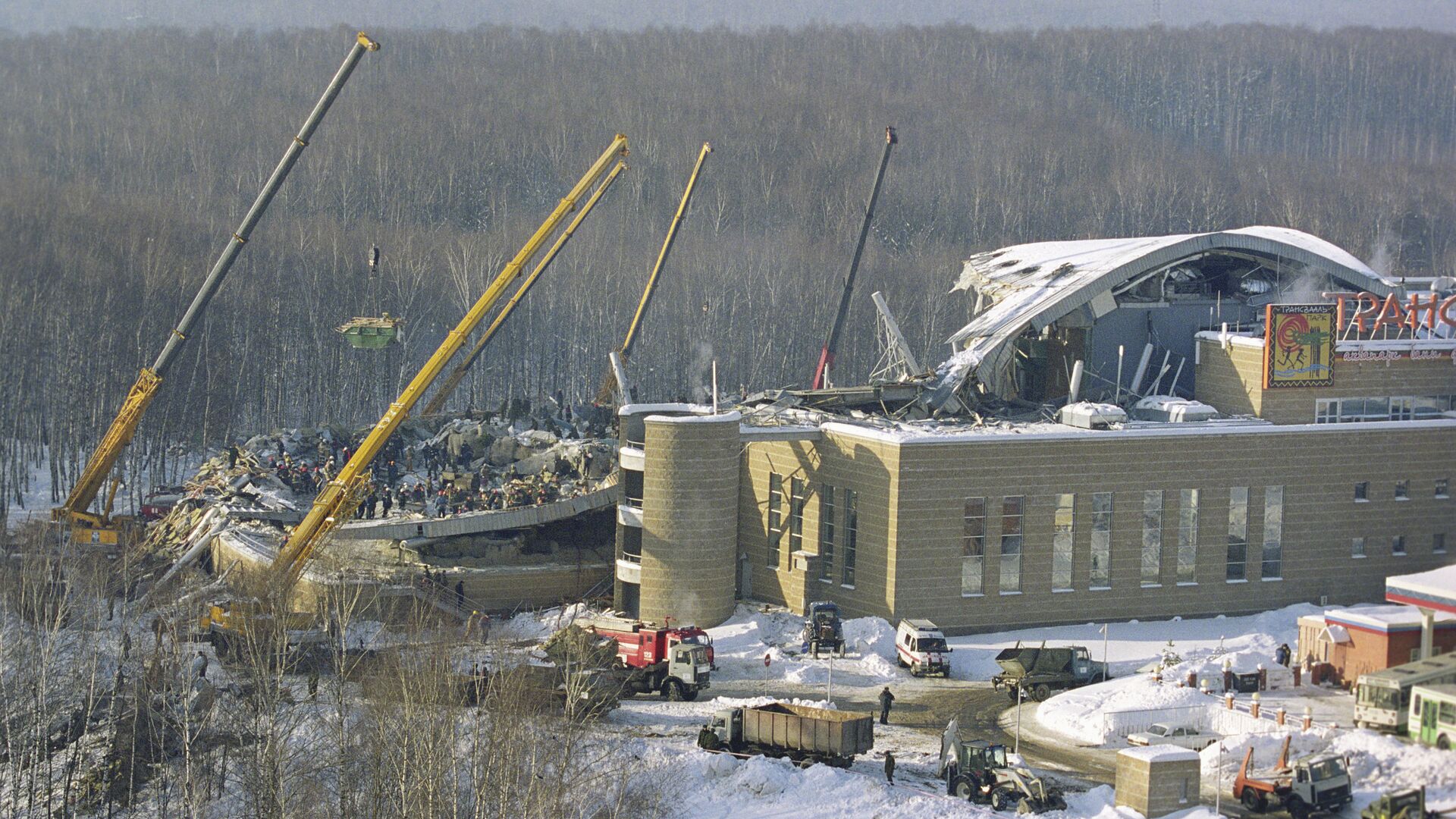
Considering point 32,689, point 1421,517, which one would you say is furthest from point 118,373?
point 1421,517

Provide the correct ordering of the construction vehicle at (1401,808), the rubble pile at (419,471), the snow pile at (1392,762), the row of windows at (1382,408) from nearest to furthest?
the construction vehicle at (1401,808) < the snow pile at (1392,762) < the row of windows at (1382,408) < the rubble pile at (419,471)

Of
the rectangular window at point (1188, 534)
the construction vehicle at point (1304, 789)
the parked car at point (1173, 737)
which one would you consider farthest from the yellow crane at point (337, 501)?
the construction vehicle at point (1304, 789)

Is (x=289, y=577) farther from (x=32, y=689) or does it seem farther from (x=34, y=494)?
(x=34, y=494)

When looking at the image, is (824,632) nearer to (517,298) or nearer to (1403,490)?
(1403,490)

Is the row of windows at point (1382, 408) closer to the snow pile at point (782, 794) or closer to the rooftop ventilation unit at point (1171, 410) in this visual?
the rooftop ventilation unit at point (1171, 410)

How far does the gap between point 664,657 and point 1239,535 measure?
61.0ft

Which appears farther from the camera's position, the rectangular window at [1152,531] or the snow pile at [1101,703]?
the rectangular window at [1152,531]

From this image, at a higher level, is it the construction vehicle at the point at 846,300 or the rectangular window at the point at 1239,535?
the construction vehicle at the point at 846,300

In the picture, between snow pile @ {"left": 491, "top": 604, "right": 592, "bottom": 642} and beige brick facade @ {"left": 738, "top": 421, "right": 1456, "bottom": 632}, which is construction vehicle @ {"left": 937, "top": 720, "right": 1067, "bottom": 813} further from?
snow pile @ {"left": 491, "top": 604, "right": 592, "bottom": 642}

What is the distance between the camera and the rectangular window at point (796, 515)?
2079 inches

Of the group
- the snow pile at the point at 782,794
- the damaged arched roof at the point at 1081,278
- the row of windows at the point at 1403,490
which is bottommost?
the snow pile at the point at 782,794

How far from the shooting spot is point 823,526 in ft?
172

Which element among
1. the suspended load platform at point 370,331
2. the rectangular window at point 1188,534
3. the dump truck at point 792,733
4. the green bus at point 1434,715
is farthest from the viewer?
the suspended load platform at point 370,331

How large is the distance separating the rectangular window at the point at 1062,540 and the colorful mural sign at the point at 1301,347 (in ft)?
24.8
